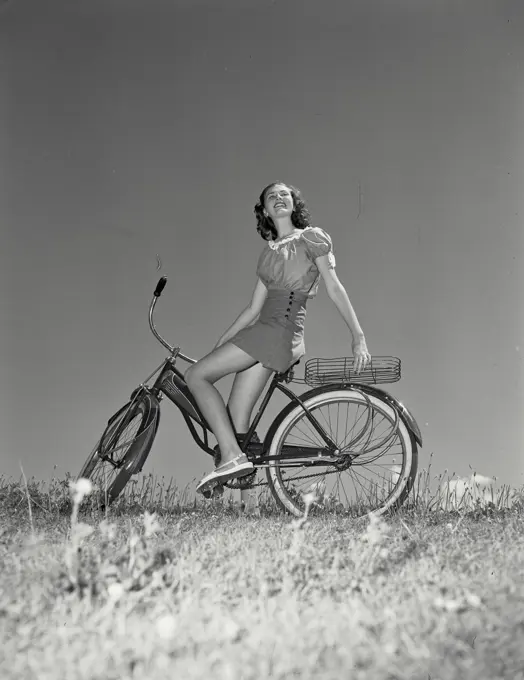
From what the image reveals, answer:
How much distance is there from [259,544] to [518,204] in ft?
8.57

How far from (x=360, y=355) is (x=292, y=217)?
86 centimetres

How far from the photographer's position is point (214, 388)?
3.41 metres

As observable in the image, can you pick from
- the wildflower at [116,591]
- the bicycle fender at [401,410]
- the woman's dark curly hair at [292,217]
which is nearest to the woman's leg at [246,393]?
the bicycle fender at [401,410]

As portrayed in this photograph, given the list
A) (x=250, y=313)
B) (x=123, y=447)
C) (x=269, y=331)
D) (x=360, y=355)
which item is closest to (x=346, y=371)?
(x=360, y=355)

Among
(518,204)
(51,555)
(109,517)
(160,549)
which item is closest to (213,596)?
(160,549)

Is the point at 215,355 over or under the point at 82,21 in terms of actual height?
under

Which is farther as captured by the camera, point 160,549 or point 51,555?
point 51,555

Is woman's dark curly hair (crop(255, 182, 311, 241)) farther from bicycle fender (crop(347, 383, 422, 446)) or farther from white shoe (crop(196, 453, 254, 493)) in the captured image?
white shoe (crop(196, 453, 254, 493))

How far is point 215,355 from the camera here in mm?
3410

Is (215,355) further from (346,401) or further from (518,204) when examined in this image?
(518,204)

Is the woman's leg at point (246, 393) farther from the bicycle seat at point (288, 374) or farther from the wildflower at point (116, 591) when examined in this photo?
the wildflower at point (116, 591)

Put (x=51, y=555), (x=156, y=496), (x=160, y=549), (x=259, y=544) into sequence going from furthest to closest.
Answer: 1. (x=156, y=496)
2. (x=259, y=544)
3. (x=51, y=555)
4. (x=160, y=549)

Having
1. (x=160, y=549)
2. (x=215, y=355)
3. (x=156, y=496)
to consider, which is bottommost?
(x=156, y=496)

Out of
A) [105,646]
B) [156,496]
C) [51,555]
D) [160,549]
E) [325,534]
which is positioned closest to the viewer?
[105,646]
